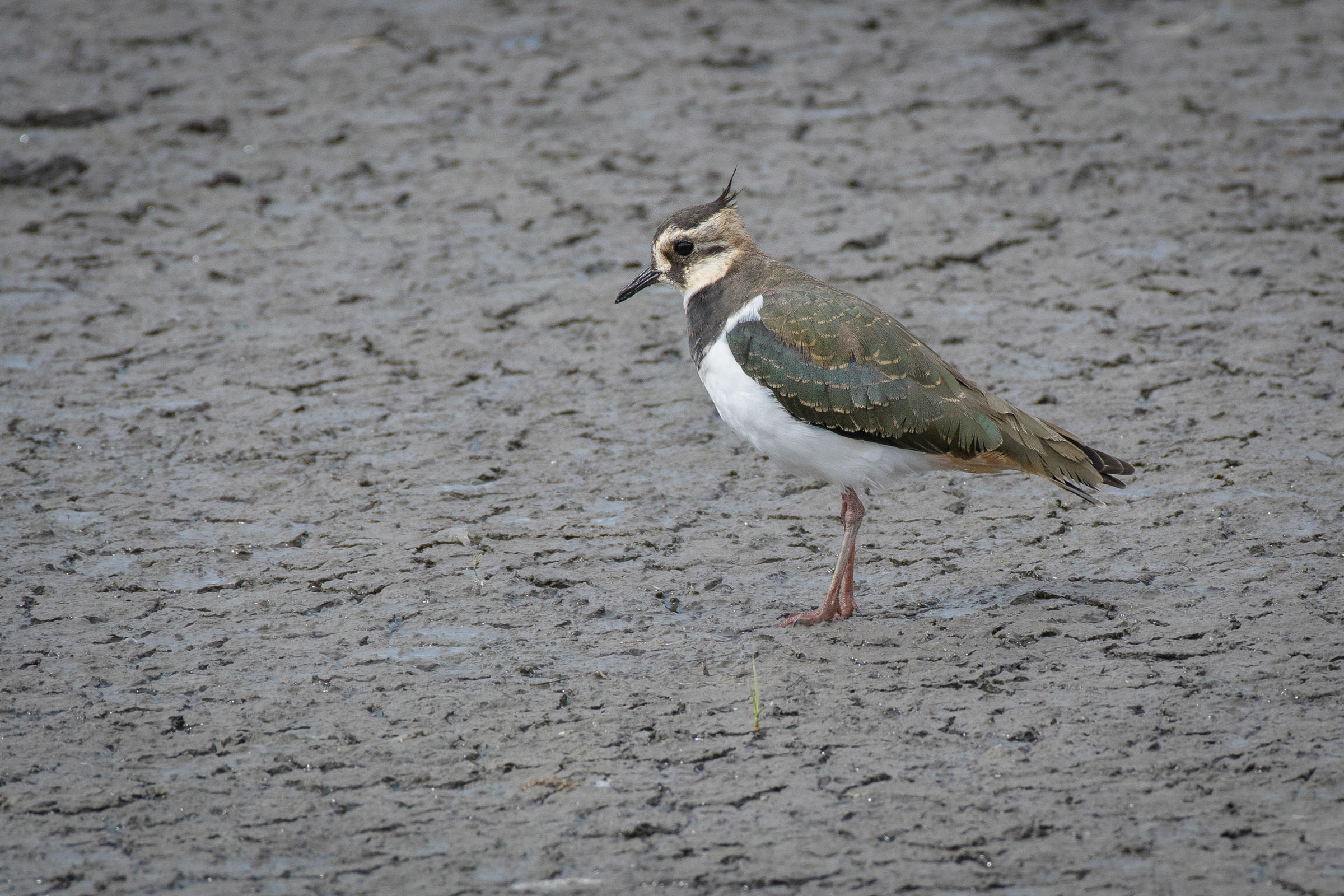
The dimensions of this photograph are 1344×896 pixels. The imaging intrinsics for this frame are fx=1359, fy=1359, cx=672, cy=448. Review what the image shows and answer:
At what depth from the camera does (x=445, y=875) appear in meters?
4.10

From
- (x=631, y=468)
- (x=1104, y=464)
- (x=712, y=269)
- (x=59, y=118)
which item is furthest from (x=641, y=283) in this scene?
(x=59, y=118)

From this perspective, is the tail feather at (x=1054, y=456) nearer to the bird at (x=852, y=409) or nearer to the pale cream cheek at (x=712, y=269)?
the bird at (x=852, y=409)

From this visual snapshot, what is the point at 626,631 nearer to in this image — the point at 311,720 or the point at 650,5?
the point at 311,720

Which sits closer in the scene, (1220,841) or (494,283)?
(1220,841)

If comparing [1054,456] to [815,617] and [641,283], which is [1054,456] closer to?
[815,617]

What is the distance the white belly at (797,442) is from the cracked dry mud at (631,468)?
1.79 ft

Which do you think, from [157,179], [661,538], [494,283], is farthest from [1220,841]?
[157,179]

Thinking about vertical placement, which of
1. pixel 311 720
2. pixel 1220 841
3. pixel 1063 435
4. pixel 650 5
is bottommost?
pixel 311 720

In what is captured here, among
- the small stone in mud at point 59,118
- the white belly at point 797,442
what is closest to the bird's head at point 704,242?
the white belly at point 797,442

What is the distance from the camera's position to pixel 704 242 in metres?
5.93

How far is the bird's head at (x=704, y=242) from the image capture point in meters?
5.92

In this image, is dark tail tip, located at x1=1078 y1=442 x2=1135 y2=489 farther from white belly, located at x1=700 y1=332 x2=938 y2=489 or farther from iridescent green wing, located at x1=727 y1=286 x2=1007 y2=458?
white belly, located at x1=700 y1=332 x2=938 y2=489

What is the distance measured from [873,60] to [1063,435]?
6.65 m

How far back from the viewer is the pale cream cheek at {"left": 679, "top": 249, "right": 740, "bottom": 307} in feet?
19.5
